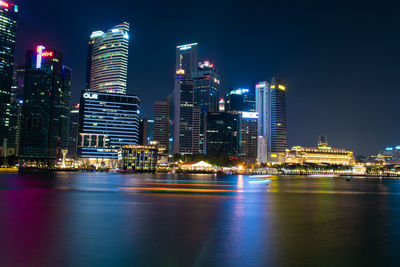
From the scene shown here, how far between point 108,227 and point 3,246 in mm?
6311

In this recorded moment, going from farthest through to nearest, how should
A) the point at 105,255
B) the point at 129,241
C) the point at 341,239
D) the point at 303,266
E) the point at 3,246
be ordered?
the point at 341,239, the point at 129,241, the point at 3,246, the point at 105,255, the point at 303,266

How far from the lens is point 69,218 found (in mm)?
23688

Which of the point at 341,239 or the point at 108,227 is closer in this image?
the point at 341,239

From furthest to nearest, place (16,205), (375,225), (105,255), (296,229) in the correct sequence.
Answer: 1. (16,205)
2. (375,225)
3. (296,229)
4. (105,255)

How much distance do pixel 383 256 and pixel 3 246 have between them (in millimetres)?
16410

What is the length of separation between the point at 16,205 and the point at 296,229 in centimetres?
2376

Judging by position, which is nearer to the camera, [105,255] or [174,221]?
[105,255]

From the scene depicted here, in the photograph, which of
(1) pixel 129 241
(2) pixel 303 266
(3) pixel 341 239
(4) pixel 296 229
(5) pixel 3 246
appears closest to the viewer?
(2) pixel 303 266

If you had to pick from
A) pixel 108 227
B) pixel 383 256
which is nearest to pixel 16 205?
pixel 108 227

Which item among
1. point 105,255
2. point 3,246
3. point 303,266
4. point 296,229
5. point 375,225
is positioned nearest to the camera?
point 303,266

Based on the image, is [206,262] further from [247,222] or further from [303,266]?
[247,222]

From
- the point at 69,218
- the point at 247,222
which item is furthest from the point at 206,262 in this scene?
the point at 69,218

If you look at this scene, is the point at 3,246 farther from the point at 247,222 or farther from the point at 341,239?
the point at 341,239

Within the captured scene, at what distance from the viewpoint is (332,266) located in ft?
41.8
